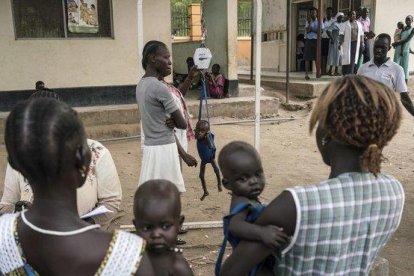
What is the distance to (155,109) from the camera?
337 cm

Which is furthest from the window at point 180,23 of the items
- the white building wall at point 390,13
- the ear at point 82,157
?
the ear at point 82,157

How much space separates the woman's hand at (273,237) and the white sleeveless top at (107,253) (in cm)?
34

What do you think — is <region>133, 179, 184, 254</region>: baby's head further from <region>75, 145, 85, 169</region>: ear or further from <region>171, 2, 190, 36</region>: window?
<region>171, 2, 190, 36</region>: window

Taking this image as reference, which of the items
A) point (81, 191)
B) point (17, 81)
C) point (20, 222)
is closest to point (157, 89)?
point (81, 191)

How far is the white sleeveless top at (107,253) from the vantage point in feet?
3.64

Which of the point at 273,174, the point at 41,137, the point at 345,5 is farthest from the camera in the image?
the point at 345,5

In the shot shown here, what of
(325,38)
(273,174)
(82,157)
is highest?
(325,38)

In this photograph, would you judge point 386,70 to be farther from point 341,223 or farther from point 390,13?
point 390,13

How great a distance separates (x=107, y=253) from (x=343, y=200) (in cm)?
67

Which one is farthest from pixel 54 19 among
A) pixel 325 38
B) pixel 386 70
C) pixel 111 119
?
pixel 325 38

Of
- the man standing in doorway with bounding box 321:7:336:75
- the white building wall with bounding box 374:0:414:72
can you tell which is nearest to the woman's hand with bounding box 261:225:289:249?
the man standing in doorway with bounding box 321:7:336:75

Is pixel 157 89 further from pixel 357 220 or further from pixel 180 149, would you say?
pixel 357 220

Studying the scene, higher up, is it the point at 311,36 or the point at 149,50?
the point at 311,36

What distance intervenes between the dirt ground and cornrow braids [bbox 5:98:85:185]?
2.37m
